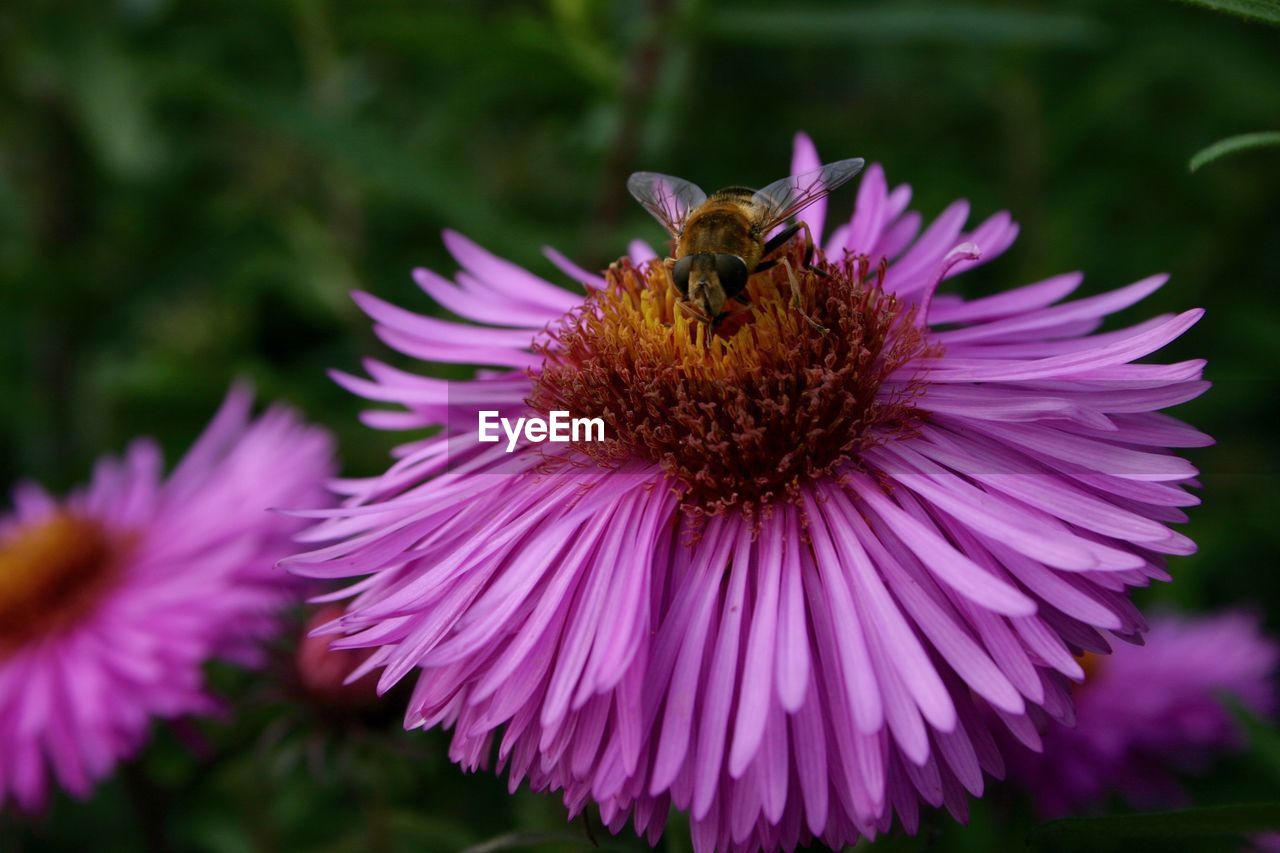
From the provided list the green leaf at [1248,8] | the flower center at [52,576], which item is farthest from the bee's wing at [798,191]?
the flower center at [52,576]

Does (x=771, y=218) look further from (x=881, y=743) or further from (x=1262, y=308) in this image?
(x=1262, y=308)

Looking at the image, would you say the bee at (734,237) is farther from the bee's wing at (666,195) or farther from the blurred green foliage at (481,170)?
the blurred green foliage at (481,170)

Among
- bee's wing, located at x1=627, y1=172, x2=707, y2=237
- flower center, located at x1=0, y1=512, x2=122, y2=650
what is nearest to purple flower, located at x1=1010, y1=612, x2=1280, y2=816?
bee's wing, located at x1=627, y1=172, x2=707, y2=237

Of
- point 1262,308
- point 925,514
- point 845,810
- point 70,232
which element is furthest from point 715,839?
point 70,232

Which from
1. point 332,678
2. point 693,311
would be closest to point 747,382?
point 693,311

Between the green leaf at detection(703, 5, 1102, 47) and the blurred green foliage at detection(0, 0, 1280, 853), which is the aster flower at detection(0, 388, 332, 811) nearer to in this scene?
the blurred green foliage at detection(0, 0, 1280, 853)

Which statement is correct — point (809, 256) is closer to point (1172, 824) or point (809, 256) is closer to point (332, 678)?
point (1172, 824)
